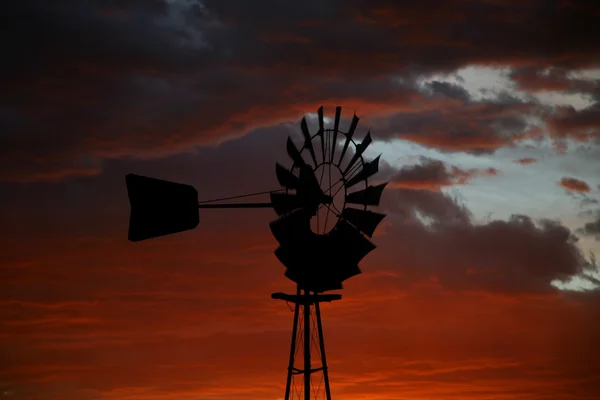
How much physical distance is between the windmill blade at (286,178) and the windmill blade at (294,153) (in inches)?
18.6

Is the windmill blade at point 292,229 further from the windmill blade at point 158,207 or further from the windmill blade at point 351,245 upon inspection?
the windmill blade at point 158,207

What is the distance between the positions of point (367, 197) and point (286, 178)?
257 centimetres

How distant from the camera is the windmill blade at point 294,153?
1391 inches

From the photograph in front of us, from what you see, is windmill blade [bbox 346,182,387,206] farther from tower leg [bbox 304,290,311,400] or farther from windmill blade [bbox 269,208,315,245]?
tower leg [bbox 304,290,311,400]

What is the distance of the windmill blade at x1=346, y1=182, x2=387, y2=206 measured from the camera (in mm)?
36031

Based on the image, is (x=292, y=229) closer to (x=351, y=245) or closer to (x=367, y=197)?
(x=351, y=245)

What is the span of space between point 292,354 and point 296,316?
1.08 m

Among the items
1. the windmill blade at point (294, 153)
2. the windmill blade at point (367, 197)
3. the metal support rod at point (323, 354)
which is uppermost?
the windmill blade at point (294, 153)

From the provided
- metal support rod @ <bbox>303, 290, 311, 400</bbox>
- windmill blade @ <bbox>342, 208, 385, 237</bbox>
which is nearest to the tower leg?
metal support rod @ <bbox>303, 290, 311, 400</bbox>

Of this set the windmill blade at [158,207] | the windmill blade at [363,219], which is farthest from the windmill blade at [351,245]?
the windmill blade at [158,207]

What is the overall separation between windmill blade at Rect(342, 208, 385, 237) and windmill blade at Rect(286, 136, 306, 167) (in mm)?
1884

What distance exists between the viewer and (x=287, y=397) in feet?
115

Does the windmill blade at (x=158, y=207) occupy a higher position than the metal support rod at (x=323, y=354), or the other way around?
the windmill blade at (x=158, y=207)

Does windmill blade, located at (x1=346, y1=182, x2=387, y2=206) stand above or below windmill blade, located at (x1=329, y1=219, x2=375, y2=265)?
above
